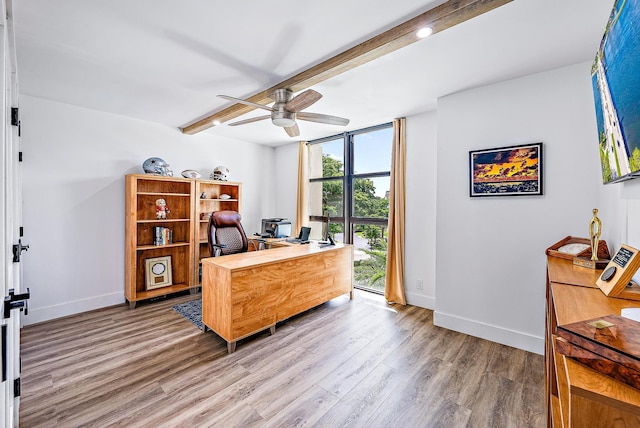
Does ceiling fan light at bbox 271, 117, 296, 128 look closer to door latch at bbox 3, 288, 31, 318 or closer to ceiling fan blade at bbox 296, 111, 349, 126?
ceiling fan blade at bbox 296, 111, 349, 126

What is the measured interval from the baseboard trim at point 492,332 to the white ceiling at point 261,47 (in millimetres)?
2383

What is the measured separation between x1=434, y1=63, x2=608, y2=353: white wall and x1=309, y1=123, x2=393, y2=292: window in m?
1.12

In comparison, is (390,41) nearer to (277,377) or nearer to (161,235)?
(277,377)

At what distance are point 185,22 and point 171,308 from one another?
10.2 ft

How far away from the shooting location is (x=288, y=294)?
9.45 ft

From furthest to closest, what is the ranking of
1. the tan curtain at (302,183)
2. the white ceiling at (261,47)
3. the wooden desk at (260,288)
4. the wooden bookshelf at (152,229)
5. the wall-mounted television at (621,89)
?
the tan curtain at (302,183)
the wooden bookshelf at (152,229)
the wooden desk at (260,288)
the white ceiling at (261,47)
the wall-mounted television at (621,89)

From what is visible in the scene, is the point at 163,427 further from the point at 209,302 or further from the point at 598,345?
the point at 598,345

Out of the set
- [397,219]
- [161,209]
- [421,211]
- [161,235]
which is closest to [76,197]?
[161,209]

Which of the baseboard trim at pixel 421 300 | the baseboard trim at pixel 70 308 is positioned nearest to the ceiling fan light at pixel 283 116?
the baseboard trim at pixel 421 300

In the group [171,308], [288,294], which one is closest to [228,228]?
[171,308]

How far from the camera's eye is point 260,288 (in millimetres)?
2592

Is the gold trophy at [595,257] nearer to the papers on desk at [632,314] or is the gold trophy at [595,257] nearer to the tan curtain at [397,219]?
the papers on desk at [632,314]

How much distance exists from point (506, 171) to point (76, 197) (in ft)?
15.6

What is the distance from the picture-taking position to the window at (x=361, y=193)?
404cm
